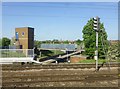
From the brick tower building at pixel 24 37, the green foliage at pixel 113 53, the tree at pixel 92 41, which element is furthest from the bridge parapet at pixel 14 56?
the brick tower building at pixel 24 37

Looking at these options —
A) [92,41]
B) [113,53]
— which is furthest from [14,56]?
[113,53]

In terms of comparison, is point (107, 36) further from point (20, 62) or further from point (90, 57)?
point (20, 62)

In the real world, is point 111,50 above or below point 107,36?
below

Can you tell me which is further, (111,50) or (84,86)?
(111,50)

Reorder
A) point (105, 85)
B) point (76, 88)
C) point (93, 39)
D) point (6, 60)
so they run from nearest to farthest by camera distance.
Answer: point (76, 88) < point (105, 85) < point (6, 60) < point (93, 39)

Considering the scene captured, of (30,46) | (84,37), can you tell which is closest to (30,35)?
(30,46)

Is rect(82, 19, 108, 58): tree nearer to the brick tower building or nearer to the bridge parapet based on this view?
the bridge parapet

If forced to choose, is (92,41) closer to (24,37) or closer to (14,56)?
(14,56)

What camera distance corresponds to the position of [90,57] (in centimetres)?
3466

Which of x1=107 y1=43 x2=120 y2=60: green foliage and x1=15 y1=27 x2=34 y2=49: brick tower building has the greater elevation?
x1=15 y1=27 x2=34 y2=49: brick tower building

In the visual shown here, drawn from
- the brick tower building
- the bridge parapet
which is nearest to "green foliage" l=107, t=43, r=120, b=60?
the bridge parapet

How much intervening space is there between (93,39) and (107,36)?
2955mm

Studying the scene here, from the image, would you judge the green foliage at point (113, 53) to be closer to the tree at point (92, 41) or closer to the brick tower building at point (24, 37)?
the tree at point (92, 41)

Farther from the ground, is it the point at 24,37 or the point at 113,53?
the point at 24,37
